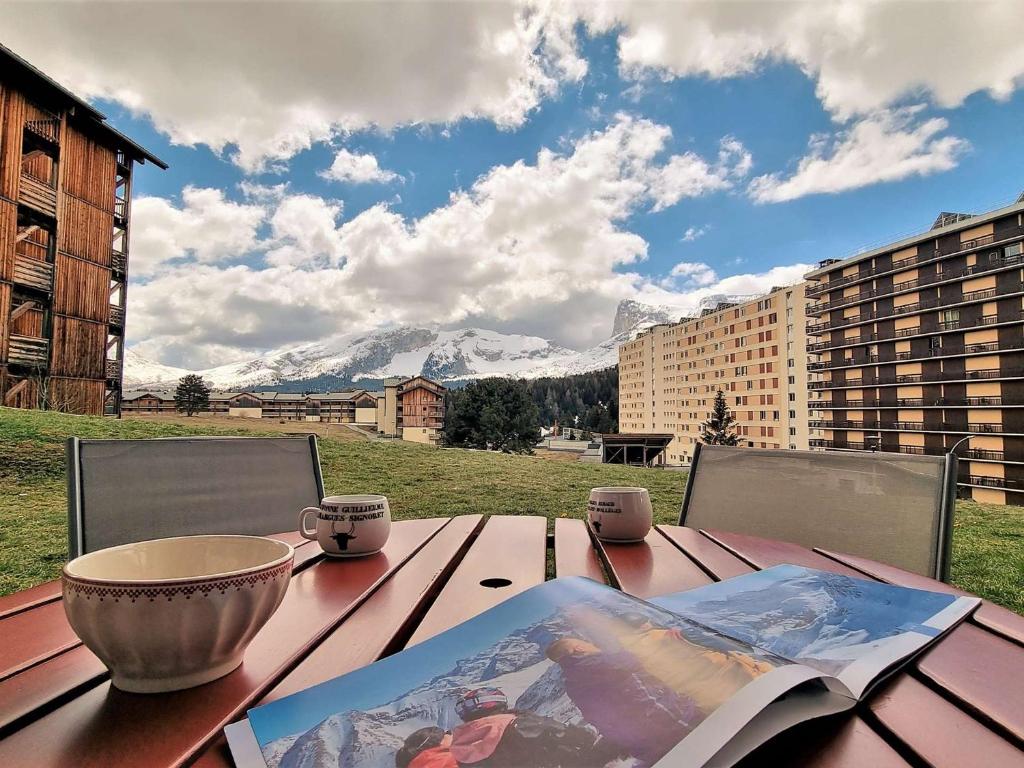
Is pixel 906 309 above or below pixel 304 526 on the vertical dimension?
above

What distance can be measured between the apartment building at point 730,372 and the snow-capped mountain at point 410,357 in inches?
2914

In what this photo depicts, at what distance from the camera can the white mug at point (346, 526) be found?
2.08 ft

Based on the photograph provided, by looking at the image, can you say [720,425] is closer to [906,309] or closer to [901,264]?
[906,309]

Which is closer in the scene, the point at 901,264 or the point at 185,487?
the point at 185,487

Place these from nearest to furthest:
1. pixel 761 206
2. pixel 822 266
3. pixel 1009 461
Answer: pixel 1009 461 → pixel 761 206 → pixel 822 266

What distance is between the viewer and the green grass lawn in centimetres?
252

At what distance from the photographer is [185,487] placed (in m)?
0.89

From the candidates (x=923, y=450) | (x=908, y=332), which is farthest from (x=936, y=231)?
(x=923, y=450)

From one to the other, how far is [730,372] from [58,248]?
2302 centimetres

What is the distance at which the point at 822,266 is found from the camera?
63.4ft

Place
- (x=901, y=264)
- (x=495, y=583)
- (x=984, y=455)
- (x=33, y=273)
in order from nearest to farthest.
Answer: (x=495, y=583)
(x=33, y=273)
(x=984, y=455)
(x=901, y=264)

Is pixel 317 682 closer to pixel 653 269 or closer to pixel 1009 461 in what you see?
pixel 1009 461

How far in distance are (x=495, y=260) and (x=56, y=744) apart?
37.3m

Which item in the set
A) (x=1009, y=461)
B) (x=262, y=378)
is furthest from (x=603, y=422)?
(x=262, y=378)
